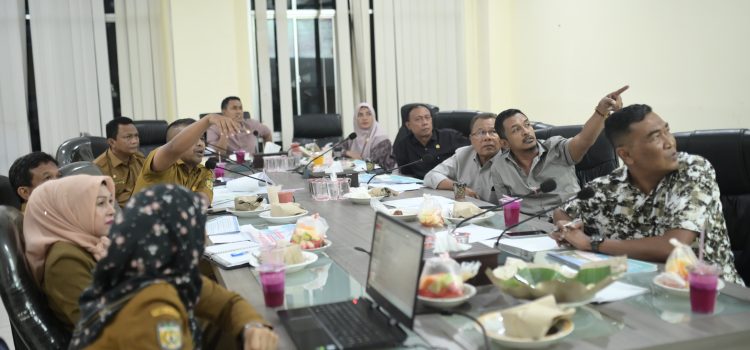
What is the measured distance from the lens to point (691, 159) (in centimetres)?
201

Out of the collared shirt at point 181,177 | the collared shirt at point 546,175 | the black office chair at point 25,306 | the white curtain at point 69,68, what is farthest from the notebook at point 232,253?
the white curtain at point 69,68

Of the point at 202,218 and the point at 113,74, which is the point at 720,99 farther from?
the point at 113,74

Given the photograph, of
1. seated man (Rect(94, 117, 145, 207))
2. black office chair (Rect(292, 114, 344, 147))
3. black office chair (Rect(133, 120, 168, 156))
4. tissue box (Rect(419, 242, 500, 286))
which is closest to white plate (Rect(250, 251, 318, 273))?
tissue box (Rect(419, 242, 500, 286))

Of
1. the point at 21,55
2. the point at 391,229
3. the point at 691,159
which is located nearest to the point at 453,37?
the point at 21,55

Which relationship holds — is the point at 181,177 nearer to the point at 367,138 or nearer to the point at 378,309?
the point at 378,309

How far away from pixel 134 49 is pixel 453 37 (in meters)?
3.26

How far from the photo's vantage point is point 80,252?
1.79 m

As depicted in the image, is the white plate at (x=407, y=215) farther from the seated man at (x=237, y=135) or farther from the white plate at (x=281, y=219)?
the seated man at (x=237, y=135)

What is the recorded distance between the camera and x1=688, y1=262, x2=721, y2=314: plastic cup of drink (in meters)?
1.46

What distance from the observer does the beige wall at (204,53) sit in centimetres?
642

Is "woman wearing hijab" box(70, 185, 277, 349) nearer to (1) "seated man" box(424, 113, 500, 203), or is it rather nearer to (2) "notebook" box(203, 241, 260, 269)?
(2) "notebook" box(203, 241, 260, 269)

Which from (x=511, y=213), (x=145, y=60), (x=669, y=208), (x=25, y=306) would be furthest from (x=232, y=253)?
(x=145, y=60)

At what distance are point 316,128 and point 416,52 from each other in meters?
1.40

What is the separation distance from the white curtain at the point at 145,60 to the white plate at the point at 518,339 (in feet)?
18.8
